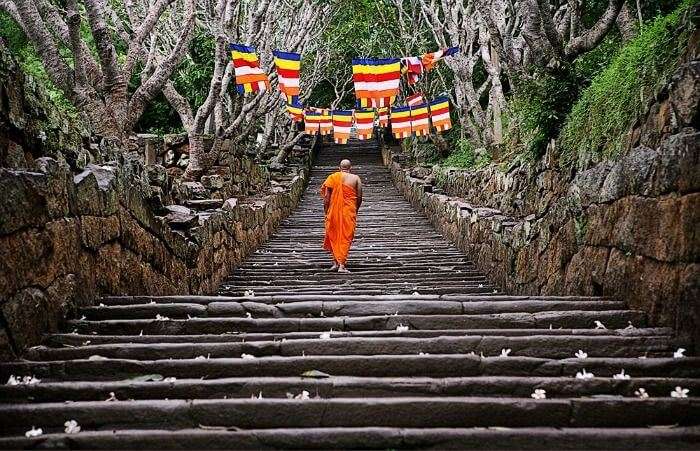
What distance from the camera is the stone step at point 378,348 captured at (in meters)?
3.94

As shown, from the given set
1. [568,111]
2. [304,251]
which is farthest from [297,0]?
[568,111]

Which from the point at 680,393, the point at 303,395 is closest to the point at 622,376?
the point at 680,393

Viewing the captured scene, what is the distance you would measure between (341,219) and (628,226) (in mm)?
5280

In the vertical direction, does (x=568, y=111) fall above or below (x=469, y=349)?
above

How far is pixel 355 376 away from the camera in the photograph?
3740 millimetres

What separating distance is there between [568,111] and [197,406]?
5.70 meters

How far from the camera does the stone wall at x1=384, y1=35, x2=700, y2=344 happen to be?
152 inches

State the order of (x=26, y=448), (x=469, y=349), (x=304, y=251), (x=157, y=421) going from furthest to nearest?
(x=304, y=251) → (x=469, y=349) → (x=157, y=421) → (x=26, y=448)

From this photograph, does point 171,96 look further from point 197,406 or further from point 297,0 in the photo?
point 197,406

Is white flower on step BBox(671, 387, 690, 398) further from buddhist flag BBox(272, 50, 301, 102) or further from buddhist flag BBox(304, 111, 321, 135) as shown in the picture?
buddhist flag BBox(304, 111, 321, 135)

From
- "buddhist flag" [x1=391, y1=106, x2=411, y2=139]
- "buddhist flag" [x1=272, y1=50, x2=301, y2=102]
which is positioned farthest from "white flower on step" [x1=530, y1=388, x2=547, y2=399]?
"buddhist flag" [x1=391, y1=106, x2=411, y2=139]

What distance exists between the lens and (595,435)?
302 cm

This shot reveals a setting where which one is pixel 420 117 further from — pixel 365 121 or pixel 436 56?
pixel 436 56

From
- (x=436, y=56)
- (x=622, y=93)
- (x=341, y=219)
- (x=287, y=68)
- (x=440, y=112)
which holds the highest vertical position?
(x=436, y=56)
